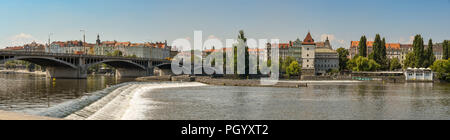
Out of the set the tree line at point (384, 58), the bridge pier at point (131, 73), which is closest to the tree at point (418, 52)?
the tree line at point (384, 58)

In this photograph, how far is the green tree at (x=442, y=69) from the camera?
10344cm

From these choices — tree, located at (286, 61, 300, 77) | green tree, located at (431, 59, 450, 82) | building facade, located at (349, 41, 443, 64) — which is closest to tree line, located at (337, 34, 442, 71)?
green tree, located at (431, 59, 450, 82)

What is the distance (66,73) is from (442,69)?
91.2 meters

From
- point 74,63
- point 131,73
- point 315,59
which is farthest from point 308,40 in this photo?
point 74,63

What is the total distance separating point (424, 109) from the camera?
39.0m

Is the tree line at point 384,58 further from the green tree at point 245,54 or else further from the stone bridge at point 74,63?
the stone bridge at point 74,63

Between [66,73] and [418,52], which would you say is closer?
[66,73]

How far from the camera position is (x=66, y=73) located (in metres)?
99.4

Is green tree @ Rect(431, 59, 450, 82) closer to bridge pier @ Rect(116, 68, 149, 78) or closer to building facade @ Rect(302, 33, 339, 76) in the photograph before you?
building facade @ Rect(302, 33, 339, 76)

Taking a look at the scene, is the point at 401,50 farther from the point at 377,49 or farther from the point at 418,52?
the point at 418,52

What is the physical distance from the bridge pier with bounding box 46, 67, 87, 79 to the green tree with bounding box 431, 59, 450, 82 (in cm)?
8598
